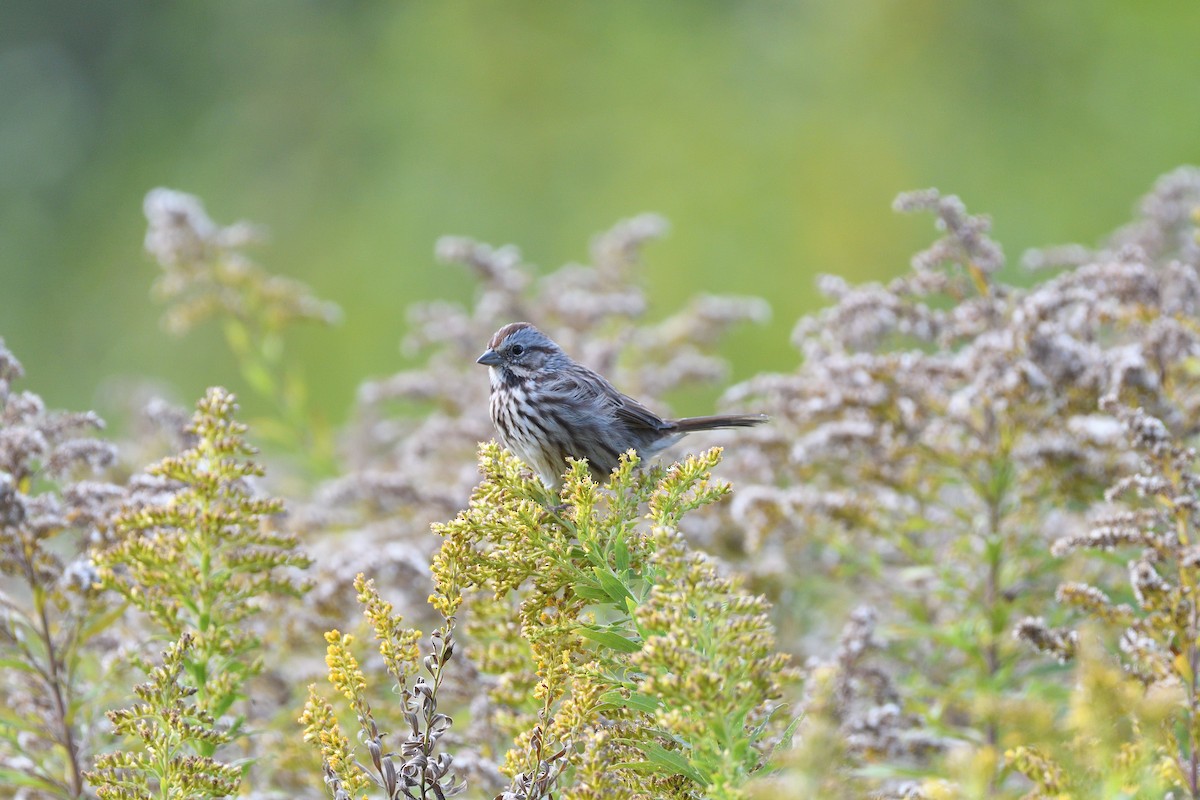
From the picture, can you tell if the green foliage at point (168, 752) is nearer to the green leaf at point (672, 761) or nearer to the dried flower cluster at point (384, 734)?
the dried flower cluster at point (384, 734)

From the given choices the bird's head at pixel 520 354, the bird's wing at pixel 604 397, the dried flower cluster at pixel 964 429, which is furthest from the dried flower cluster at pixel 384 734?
the bird's head at pixel 520 354

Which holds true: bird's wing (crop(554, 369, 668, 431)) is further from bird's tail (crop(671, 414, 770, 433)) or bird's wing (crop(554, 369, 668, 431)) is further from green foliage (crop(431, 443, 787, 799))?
green foliage (crop(431, 443, 787, 799))

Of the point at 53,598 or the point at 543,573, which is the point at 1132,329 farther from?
the point at 53,598

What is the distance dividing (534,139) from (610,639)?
10.7 m

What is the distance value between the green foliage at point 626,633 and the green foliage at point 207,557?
0.49 m

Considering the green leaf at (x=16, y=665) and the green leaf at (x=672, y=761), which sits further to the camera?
the green leaf at (x=16, y=665)

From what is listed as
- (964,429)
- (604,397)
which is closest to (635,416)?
(604,397)

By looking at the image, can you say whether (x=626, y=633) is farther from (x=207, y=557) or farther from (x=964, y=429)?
(x=964, y=429)

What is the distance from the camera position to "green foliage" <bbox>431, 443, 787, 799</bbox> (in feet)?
4.75

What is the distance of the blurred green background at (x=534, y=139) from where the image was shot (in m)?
9.58

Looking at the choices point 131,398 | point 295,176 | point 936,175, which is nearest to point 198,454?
point 131,398

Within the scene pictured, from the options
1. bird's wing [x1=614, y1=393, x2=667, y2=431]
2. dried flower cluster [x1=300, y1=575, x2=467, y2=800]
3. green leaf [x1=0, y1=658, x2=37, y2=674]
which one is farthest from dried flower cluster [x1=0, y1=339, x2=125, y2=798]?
bird's wing [x1=614, y1=393, x2=667, y2=431]

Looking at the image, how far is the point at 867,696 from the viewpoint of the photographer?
8.89 feet

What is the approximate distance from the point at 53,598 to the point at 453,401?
1923 millimetres
